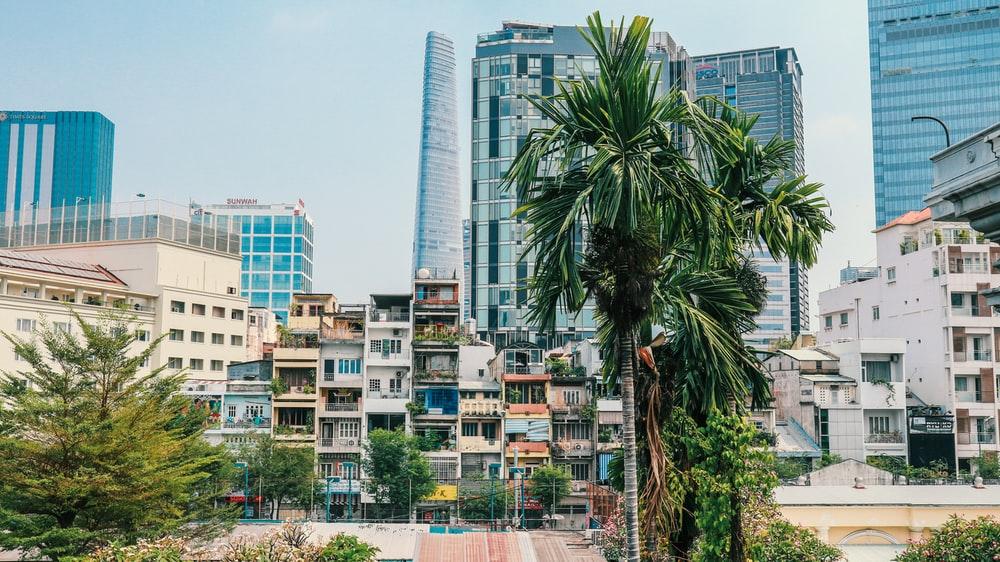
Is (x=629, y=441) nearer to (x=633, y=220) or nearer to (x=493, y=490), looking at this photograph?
(x=633, y=220)

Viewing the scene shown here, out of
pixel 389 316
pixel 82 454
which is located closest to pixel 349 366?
pixel 389 316

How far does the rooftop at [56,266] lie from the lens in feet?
187

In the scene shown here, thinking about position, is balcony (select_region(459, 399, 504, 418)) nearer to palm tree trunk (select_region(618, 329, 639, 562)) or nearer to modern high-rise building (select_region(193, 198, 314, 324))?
palm tree trunk (select_region(618, 329, 639, 562))

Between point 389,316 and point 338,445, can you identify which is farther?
point 389,316

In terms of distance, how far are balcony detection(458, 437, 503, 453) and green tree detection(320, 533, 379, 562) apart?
3599 centimetres

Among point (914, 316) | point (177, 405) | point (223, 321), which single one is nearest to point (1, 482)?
point (177, 405)

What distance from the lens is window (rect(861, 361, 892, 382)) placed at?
181 feet

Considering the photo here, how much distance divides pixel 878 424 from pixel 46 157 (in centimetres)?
16022

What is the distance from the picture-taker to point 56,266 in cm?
5981

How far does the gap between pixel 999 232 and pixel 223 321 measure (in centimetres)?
5955

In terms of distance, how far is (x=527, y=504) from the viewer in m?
49.9

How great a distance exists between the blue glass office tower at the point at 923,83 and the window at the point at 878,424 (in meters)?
82.0

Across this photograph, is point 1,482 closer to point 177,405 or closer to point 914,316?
point 177,405

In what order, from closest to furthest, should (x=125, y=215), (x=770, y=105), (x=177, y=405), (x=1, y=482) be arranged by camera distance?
1. (x=1, y=482)
2. (x=177, y=405)
3. (x=125, y=215)
4. (x=770, y=105)
